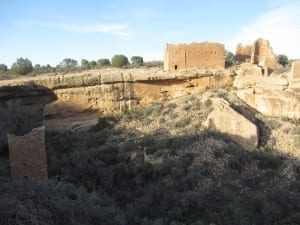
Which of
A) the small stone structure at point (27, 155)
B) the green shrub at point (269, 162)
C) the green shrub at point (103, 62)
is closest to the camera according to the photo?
the small stone structure at point (27, 155)

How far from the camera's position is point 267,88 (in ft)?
49.6

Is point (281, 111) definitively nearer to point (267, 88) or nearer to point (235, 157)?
point (267, 88)

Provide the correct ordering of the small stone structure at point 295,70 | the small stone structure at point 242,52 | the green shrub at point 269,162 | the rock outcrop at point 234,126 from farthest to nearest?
the small stone structure at point 242,52 → the small stone structure at point 295,70 → the rock outcrop at point 234,126 → the green shrub at point 269,162

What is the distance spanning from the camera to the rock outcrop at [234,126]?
41.3 ft

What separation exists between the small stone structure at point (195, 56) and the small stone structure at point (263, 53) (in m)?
1.97

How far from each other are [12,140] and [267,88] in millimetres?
9602

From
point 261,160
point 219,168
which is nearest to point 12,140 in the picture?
point 219,168

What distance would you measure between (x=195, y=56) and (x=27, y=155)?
923 centimetres

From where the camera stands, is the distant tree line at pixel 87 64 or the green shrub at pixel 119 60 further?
the green shrub at pixel 119 60

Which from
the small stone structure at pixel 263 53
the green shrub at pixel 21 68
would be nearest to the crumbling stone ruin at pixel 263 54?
the small stone structure at pixel 263 53

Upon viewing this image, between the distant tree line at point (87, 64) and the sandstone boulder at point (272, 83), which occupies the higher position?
the distant tree line at point (87, 64)

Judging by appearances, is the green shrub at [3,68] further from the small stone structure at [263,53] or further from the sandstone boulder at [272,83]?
the sandstone boulder at [272,83]

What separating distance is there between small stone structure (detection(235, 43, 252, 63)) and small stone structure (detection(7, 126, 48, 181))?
13.5 m

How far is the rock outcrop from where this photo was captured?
1259 centimetres
